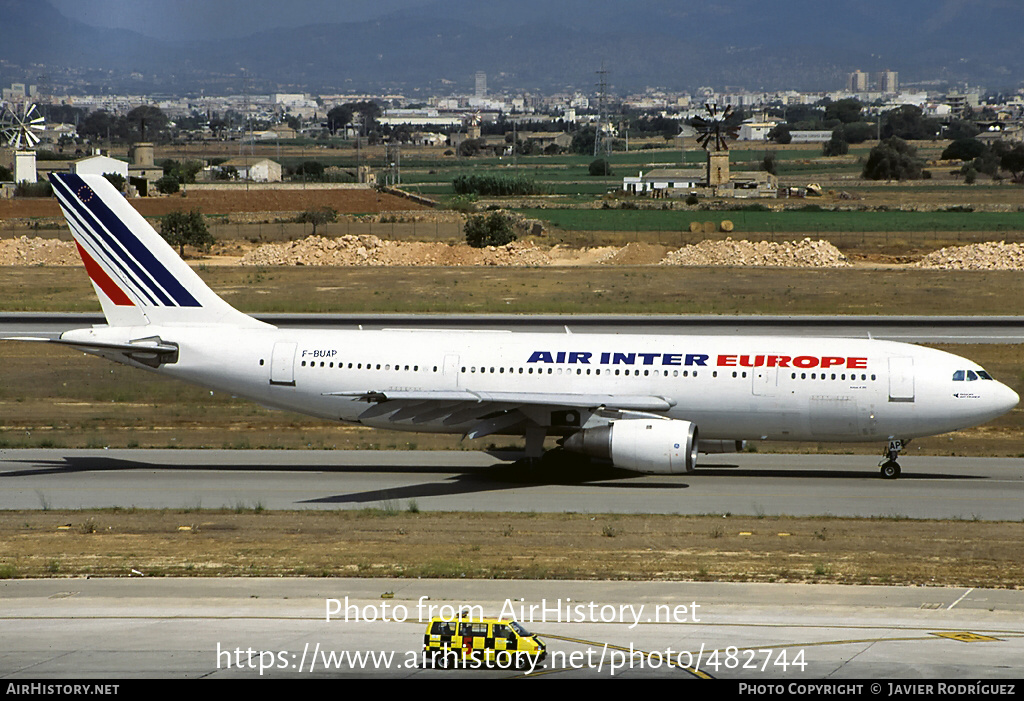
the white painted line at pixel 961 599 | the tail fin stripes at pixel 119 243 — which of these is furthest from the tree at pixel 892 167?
the white painted line at pixel 961 599

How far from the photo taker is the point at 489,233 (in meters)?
99.8

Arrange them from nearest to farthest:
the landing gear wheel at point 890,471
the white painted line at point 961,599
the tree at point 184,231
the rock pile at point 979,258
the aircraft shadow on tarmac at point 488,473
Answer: the white painted line at point 961,599 < the aircraft shadow on tarmac at point 488,473 < the landing gear wheel at point 890,471 < the rock pile at point 979,258 < the tree at point 184,231

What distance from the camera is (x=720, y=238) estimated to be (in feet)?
341

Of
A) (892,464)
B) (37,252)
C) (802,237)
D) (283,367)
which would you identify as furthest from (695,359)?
(37,252)

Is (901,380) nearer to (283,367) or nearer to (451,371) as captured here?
(451,371)

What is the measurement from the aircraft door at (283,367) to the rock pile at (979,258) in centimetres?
6421

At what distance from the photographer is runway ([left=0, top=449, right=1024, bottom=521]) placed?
3244 centimetres

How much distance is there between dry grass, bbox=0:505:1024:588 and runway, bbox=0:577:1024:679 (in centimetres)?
100

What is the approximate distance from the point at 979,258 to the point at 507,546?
70817 millimetres

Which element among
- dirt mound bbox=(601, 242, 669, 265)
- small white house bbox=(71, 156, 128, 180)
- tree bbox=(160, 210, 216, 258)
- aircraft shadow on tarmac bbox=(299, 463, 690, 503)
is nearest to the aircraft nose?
aircraft shadow on tarmac bbox=(299, 463, 690, 503)

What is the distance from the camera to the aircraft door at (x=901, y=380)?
3462 cm

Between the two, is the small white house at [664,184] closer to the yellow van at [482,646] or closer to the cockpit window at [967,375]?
the cockpit window at [967,375]

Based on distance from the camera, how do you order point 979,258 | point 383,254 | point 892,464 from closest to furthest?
1. point 892,464
2. point 979,258
3. point 383,254

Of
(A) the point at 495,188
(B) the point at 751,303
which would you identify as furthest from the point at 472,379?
(A) the point at 495,188
